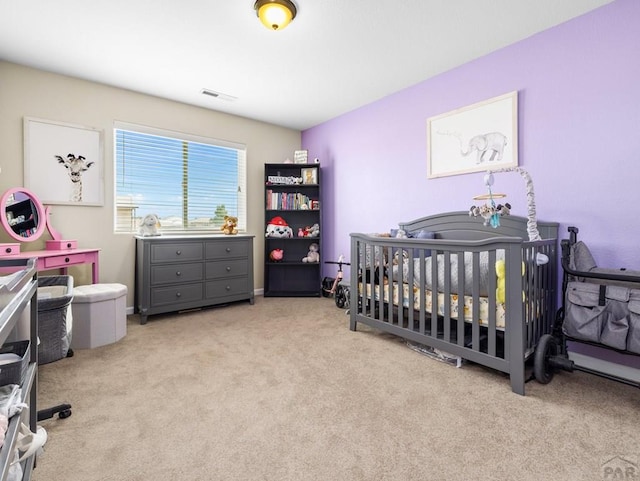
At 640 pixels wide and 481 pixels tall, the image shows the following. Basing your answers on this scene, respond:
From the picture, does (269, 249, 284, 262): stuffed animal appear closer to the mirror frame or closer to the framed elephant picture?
the framed elephant picture

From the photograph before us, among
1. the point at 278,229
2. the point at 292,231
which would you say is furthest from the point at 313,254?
the point at 278,229

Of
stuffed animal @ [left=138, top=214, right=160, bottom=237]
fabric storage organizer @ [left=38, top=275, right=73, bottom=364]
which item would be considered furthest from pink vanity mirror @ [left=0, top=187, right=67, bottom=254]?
fabric storage organizer @ [left=38, top=275, right=73, bottom=364]

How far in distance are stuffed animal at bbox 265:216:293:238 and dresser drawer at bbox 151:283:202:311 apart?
3.65ft

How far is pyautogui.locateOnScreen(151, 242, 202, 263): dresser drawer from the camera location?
3.03 meters

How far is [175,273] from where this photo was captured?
10.3 ft

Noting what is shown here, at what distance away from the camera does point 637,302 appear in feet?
5.24

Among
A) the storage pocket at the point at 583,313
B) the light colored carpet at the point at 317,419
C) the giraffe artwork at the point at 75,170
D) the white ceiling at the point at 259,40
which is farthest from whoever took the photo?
the giraffe artwork at the point at 75,170

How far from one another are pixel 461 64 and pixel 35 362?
11.0 feet

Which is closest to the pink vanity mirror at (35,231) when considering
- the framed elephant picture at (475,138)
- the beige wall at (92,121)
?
the beige wall at (92,121)

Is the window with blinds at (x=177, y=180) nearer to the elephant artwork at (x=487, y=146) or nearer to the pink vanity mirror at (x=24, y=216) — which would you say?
the pink vanity mirror at (x=24, y=216)

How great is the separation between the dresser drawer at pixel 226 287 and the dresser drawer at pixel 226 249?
0.27m

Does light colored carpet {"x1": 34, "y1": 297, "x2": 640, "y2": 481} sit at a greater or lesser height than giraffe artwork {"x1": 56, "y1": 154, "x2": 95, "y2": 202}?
lesser

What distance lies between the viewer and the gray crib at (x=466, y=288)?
1744 mm

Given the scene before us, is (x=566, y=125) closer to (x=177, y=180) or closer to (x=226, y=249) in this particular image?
(x=226, y=249)
